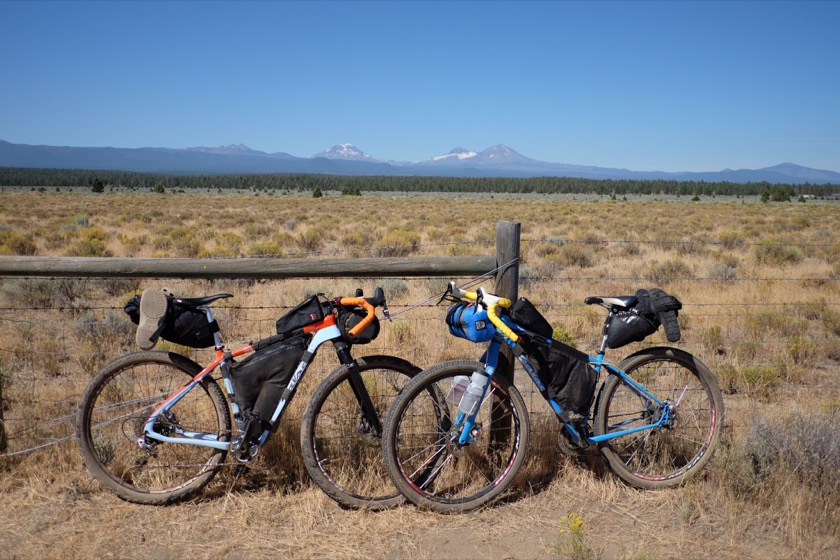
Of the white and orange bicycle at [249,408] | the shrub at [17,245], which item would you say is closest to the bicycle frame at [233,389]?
the white and orange bicycle at [249,408]

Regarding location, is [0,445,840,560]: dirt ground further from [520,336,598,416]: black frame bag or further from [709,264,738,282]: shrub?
[709,264,738,282]: shrub

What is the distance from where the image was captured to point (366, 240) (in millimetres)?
21672

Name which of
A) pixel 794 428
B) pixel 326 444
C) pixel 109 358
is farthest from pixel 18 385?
pixel 794 428

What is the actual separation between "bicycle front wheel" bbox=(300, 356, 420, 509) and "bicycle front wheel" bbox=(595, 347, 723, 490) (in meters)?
1.31

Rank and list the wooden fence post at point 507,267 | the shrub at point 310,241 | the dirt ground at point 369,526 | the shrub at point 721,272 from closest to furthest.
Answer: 1. the dirt ground at point 369,526
2. the wooden fence post at point 507,267
3. the shrub at point 721,272
4. the shrub at point 310,241

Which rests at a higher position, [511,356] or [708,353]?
[511,356]

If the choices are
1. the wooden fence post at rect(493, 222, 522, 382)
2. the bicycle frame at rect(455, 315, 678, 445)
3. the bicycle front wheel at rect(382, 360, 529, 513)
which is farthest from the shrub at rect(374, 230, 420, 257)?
the bicycle frame at rect(455, 315, 678, 445)

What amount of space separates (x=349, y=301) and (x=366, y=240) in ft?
58.9

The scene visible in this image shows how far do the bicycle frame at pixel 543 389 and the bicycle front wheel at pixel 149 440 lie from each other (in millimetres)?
1426

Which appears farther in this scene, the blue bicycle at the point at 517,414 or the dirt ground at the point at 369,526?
the blue bicycle at the point at 517,414

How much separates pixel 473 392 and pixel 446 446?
1.38 ft

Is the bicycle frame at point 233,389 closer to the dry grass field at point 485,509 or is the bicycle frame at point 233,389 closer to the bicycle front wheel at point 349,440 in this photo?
the bicycle front wheel at point 349,440

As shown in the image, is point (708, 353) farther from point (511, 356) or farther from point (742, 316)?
point (511, 356)

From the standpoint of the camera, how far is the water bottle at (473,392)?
3.77 meters
